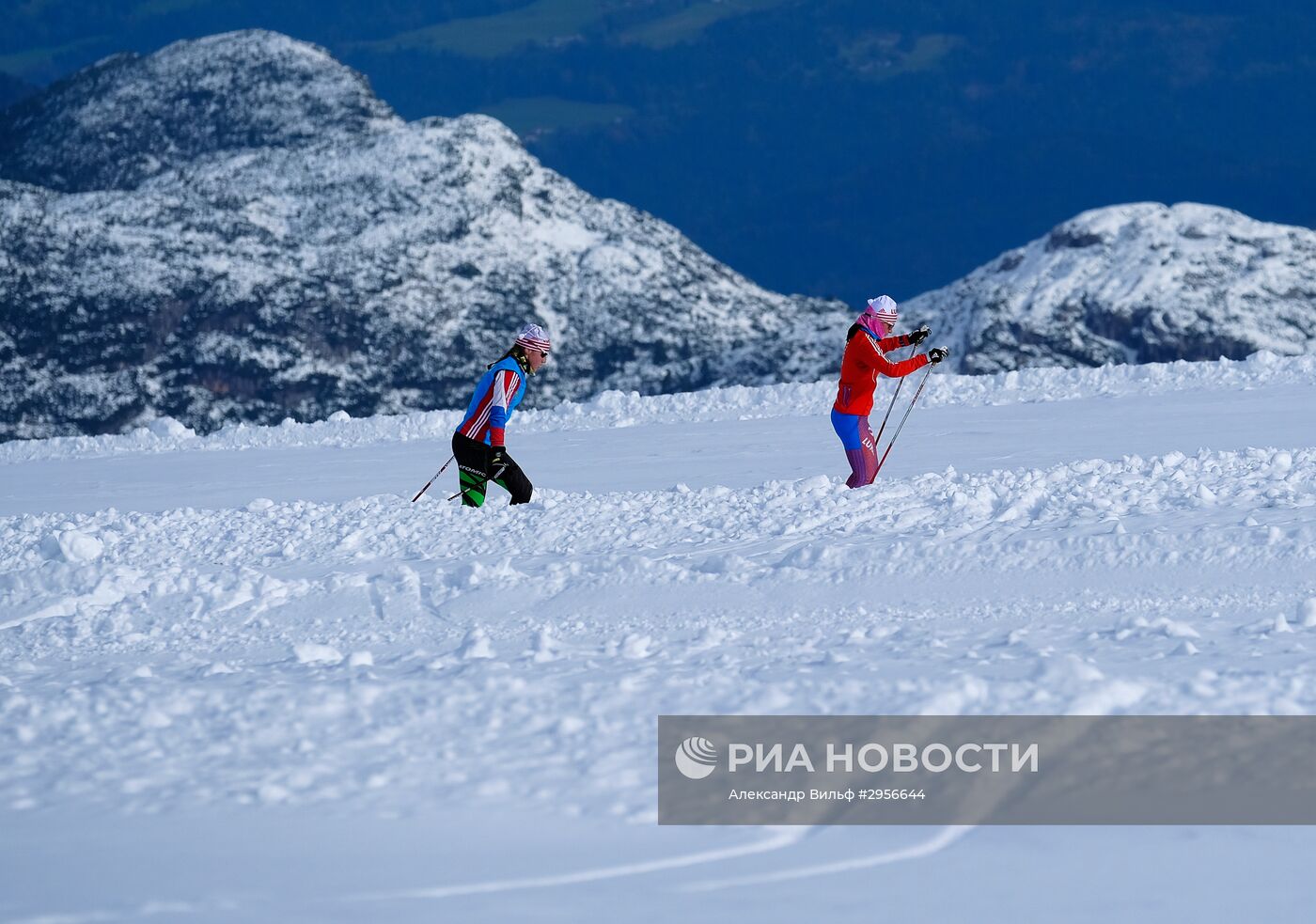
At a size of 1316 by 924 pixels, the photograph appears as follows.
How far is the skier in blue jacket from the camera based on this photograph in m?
11.2

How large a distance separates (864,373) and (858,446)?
0.51 meters

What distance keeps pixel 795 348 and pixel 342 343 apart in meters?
17.7

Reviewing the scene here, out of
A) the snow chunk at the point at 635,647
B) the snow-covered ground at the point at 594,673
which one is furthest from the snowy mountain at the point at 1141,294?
the snow chunk at the point at 635,647

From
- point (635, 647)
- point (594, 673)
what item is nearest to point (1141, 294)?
point (635, 647)

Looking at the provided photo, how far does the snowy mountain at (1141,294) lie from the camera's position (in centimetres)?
5075

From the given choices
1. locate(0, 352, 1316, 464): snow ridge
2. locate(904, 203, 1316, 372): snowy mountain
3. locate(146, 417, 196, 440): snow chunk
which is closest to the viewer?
locate(0, 352, 1316, 464): snow ridge

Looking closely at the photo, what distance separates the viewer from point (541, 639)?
684cm

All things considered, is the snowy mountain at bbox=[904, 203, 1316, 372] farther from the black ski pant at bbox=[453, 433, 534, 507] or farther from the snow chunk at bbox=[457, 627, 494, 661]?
the snow chunk at bbox=[457, 627, 494, 661]

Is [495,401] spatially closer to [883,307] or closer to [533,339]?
[533,339]

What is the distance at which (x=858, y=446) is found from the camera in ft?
36.6

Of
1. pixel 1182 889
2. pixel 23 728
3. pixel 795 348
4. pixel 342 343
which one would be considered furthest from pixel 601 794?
pixel 342 343

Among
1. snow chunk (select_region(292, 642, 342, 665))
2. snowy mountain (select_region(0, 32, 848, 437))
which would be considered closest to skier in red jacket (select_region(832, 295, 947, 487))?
snow chunk (select_region(292, 642, 342, 665))

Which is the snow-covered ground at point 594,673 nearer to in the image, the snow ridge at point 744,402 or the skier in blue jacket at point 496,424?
the skier in blue jacket at point 496,424

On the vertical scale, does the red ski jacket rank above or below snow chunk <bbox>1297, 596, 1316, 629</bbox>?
above
